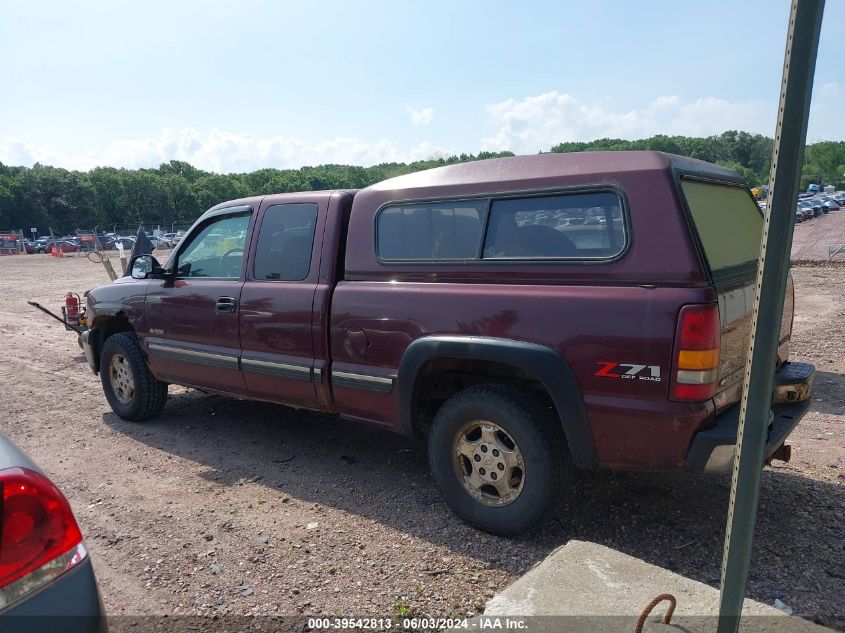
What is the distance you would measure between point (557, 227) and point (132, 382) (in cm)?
412

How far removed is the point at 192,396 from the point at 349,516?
11.4 feet

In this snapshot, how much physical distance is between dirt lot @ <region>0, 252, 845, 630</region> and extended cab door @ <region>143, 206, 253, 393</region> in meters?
0.64

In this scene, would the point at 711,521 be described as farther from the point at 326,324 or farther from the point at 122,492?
the point at 122,492

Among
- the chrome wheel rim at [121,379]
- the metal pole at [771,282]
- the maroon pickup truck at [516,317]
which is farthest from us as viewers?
the chrome wheel rim at [121,379]

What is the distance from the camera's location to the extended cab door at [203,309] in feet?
15.3

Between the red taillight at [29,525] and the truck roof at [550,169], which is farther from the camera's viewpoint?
the truck roof at [550,169]

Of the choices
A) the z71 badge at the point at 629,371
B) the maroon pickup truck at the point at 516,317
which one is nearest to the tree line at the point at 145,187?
the maroon pickup truck at the point at 516,317

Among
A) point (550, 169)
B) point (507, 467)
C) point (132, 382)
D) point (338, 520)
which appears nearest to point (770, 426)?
point (507, 467)

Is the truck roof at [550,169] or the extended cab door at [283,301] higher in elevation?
the truck roof at [550,169]

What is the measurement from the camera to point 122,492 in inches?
167

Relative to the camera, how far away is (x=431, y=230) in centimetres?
375

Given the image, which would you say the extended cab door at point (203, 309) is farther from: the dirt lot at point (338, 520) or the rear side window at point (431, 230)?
the rear side window at point (431, 230)

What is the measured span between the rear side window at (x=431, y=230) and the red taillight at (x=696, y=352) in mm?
1203

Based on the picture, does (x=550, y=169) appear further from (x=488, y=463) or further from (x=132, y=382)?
(x=132, y=382)
